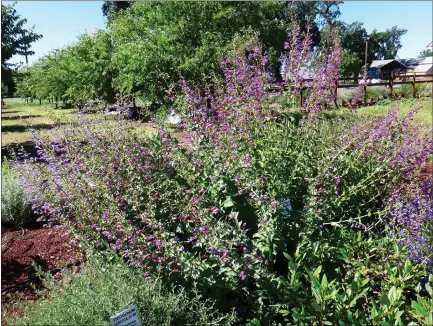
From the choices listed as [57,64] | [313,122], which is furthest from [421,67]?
[313,122]

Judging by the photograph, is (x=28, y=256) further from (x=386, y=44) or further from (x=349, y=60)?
(x=386, y=44)

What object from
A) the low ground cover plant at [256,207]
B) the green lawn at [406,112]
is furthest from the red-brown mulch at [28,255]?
the green lawn at [406,112]

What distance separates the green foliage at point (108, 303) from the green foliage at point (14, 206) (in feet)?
7.75

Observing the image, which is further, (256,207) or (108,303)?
(256,207)

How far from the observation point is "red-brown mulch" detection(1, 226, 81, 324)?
10.3 ft

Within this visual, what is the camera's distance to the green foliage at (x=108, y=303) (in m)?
2.06

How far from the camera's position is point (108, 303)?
208 centimetres

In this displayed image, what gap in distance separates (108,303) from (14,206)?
2.90 meters

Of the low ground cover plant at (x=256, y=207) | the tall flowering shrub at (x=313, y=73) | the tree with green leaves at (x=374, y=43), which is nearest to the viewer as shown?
the low ground cover plant at (x=256, y=207)

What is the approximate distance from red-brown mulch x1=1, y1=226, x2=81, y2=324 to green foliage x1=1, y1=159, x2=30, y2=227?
12 cm

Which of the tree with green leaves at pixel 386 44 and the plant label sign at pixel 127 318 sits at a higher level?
the tree with green leaves at pixel 386 44

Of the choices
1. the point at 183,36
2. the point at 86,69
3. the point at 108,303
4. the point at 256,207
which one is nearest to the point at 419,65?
the point at 86,69

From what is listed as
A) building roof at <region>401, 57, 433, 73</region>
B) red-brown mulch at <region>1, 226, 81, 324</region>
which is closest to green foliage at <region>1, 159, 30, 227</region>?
red-brown mulch at <region>1, 226, 81, 324</region>

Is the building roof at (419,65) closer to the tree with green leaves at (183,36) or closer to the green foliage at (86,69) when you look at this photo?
the green foliage at (86,69)
